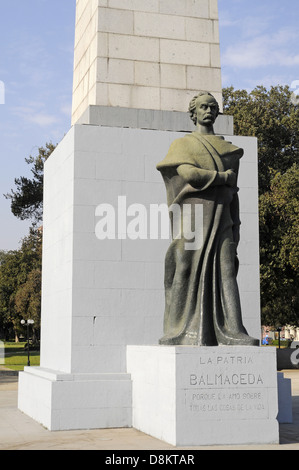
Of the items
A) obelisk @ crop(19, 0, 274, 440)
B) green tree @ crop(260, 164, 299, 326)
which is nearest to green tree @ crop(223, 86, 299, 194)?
green tree @ crop(260, 164, 299, 326)

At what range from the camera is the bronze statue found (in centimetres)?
854

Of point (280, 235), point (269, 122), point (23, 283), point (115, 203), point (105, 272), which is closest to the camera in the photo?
point (105, 272)

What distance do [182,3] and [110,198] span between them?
14.2ft

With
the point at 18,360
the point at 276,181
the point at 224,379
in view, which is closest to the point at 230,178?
the point at 224,379

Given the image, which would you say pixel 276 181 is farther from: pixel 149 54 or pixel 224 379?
pixel 224 379

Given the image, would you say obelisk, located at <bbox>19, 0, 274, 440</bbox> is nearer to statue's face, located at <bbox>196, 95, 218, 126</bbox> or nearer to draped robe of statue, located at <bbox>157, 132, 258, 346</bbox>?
draped robe of statue, located at <bbox>157, 132, 258, 346</bbox>

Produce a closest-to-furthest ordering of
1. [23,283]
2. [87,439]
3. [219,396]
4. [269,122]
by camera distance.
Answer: [219,396], [87,439], [269,122], [23,283]

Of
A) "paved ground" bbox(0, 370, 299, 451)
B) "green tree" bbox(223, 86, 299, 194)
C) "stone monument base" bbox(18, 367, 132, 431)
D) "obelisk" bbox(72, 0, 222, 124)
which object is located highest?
"green tree" bbox(223, 86, 299, 194)

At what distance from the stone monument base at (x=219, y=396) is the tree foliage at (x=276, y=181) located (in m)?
18.1

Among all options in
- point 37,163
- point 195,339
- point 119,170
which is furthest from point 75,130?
point 37,163

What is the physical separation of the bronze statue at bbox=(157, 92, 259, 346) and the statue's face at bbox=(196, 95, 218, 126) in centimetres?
1

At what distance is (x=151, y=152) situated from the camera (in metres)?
11.4

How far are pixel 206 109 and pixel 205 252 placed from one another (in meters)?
2.01

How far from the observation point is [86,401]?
10.1 m
